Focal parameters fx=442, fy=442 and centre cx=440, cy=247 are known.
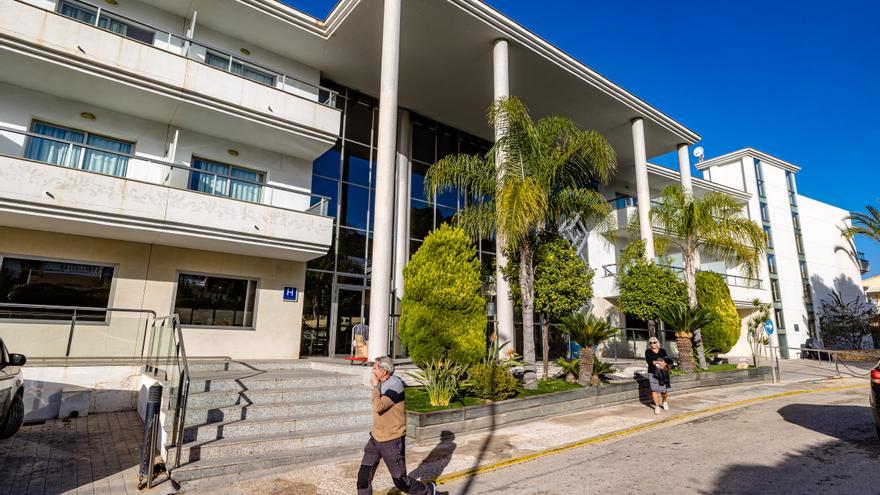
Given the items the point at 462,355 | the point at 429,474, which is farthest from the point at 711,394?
the point at 429,474

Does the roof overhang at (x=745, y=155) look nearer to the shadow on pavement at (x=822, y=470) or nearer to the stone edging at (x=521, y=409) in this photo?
the stone edging at (x=521, y=409)

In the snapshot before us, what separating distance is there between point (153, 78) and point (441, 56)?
8995mm

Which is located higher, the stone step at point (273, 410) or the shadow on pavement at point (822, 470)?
the stone step at point (273, 410)

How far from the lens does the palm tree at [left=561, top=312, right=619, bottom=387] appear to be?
37.1ft

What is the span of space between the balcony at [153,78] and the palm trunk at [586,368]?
985 centimetres

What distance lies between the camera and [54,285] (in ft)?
36.3

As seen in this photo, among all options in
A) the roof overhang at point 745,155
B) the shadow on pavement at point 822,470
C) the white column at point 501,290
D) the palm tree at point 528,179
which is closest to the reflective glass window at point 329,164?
the palm tree at point 528,179

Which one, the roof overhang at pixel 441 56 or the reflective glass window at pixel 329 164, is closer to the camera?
the roof overhang at pixel 441 56

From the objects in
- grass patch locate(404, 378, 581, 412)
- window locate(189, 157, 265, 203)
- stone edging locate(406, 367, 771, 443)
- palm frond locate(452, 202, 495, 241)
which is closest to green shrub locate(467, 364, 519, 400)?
grass patch locate(404, 378, 581, 412)

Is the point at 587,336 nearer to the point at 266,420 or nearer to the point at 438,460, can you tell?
the point at 438,460

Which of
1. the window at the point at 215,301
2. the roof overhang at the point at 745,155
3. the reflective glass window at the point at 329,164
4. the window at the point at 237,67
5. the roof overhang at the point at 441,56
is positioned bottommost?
the window at the point at 215,301

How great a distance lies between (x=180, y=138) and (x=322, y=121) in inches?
162

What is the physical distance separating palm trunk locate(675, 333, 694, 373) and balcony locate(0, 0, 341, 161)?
42.7 feet

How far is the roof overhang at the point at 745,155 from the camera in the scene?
31906mm
